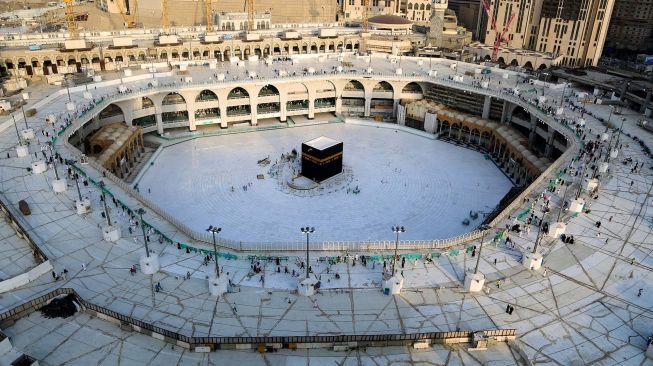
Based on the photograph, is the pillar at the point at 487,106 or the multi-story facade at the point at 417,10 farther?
the multi-story facade at the point at 417,10

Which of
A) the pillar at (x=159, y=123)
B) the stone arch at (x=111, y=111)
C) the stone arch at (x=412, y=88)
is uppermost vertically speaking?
the stone arch at (x=412, y=88)

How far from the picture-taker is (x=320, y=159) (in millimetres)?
61469

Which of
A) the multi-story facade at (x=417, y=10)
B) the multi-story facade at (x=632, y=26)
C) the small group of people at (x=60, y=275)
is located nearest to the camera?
the small group of people at (x=60, y=275)

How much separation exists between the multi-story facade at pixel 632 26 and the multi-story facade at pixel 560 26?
2478cm

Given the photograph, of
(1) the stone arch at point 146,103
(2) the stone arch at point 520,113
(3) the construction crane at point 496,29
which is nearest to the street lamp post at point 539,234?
(2) the stone arch at point 520,113

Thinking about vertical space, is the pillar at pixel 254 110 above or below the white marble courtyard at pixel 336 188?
above

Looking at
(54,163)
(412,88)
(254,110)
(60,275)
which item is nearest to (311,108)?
(254,110)

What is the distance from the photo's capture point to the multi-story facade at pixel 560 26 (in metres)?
114

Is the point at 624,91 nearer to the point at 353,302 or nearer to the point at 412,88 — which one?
the point at 412,88

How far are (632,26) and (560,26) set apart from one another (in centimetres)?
3825

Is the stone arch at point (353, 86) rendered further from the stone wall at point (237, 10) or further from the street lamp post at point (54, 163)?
the stone wall at point (237, 10)

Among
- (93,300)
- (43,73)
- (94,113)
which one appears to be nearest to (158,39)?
(43,73)

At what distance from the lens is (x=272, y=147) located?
2950 inches

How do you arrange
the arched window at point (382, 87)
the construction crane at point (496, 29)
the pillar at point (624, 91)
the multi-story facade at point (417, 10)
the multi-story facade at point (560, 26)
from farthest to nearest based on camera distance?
1. the multi-story facade at point (417, 10)
2. the construction crane at point (496, 29)
3. the multi-story facade at point (560, 26)
4. the arched window at point (382, 87)
5. the pillar at point (624, 91)
